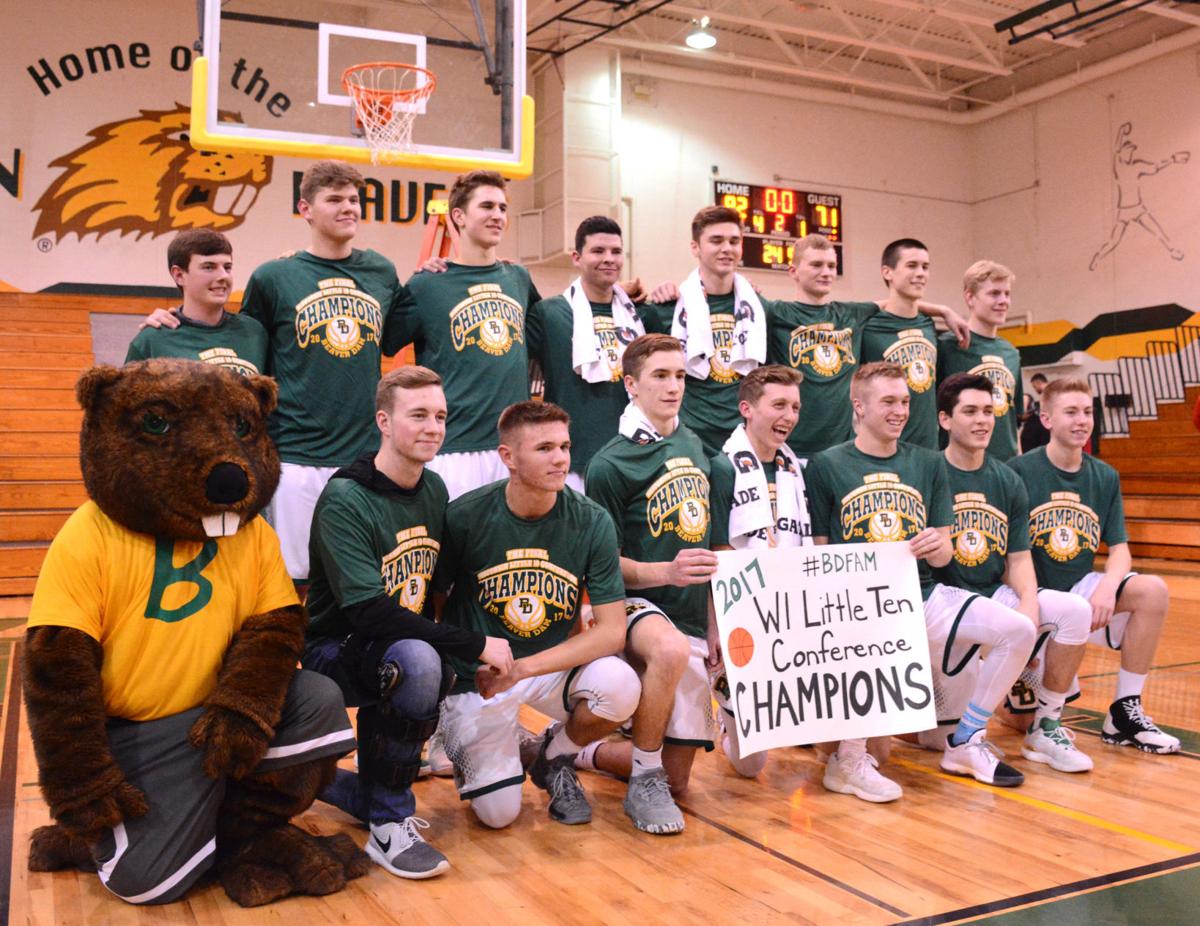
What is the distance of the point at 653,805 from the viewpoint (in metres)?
3.55

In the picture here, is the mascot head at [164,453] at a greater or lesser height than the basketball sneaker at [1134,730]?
greater

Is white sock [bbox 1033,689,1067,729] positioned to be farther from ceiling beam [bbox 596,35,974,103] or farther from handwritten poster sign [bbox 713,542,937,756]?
ceiling beam [bbox 596,35,974,103]

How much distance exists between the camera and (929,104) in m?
19.3

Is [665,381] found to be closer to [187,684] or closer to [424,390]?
[424,390]

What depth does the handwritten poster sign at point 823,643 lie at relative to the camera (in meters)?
3.82

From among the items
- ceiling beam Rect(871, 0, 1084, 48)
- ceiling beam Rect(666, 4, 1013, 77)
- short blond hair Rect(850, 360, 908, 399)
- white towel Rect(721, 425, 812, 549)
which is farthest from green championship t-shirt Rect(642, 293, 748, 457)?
ceiling beam Rect(871, 0, 1084, 48)

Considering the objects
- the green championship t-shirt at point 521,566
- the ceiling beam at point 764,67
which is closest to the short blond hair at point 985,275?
the green championship t-shirt at point 521,566

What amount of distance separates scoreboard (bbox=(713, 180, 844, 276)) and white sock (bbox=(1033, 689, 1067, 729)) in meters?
12.3

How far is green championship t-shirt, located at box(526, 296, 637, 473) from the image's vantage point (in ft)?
15.3

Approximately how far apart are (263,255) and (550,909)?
13.2m

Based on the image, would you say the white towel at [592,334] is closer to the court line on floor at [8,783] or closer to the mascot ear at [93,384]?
the mascot ear at [93,384]

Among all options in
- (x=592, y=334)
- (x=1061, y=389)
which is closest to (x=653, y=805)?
(x=592, y=334)

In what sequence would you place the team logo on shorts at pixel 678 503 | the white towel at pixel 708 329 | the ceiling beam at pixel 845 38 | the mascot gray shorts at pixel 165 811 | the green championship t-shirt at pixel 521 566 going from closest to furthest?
the mascot gray shorts at pixel 165 811, the green championship t-shirt at pixel 521 566, the team logo on shorts at pixel 678 503, the white towel at pixel 708 329, the ceiling beam at pixel 845 38

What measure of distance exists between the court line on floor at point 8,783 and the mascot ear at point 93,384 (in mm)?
1323
